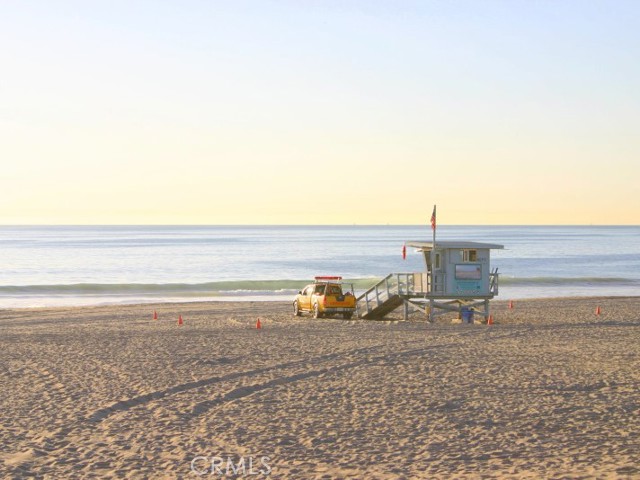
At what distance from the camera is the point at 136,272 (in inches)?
3332

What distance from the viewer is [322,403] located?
Answer: 15617 millimetres

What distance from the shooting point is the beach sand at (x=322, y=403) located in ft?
38.1

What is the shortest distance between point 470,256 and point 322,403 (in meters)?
17.3

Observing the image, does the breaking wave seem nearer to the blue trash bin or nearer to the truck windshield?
the truck windshield

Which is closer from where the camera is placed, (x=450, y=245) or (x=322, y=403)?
(x=322, y=403)

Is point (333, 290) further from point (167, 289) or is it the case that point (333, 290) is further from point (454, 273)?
point (167, 289)

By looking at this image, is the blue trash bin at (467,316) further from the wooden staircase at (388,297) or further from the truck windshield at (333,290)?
the truck windshield at (333,290)

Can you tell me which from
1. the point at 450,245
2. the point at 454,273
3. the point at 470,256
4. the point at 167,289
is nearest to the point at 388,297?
the point at 454,273

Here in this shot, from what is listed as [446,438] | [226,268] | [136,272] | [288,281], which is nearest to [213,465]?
[446,438]

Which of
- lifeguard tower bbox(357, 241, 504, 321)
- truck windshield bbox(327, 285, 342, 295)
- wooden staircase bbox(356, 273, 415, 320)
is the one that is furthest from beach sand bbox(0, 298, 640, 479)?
truck windshield bbox(327, 285, 342, 295)

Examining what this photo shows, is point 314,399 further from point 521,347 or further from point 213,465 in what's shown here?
point 521,347

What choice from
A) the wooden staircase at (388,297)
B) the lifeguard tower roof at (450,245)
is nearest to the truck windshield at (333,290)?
the wooden staircase at (388,297)

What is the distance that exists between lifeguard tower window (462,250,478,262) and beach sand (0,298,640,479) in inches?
168

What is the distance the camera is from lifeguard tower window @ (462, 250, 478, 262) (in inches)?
1249
